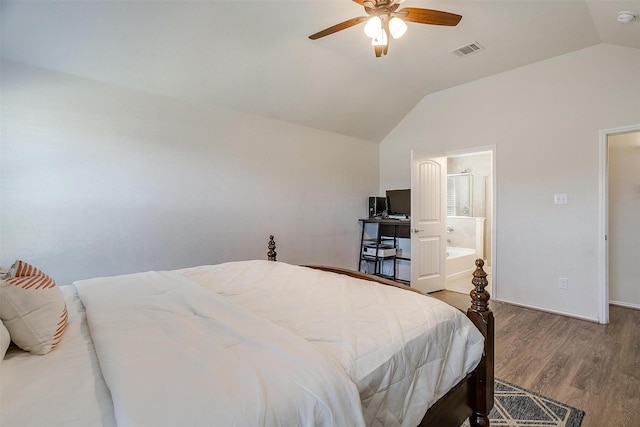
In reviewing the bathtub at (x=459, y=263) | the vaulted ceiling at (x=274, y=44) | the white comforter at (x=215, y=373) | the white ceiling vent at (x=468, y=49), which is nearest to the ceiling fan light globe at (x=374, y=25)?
the vaulted ceiling at (x=274, y=44)

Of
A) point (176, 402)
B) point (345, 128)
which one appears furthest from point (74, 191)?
point (345, 128)

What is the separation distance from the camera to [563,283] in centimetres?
330

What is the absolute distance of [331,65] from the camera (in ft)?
10.9

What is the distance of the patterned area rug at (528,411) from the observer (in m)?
1.66

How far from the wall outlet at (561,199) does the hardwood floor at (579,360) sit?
1238 mm

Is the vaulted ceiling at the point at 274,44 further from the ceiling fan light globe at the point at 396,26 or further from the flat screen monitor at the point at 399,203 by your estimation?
the flat screen monitor at the point at 399,203

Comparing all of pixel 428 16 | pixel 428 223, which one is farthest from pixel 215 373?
pixel 428 223

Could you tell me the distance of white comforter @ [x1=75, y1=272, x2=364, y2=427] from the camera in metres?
0.69

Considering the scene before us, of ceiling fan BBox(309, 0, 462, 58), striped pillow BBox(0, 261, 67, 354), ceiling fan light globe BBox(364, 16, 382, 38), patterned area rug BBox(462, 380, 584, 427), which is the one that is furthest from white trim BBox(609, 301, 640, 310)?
striped pillow BBox(0, 261, 67, 354)

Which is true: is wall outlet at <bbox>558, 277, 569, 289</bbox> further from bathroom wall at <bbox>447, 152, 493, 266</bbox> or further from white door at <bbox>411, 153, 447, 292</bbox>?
bathroom wall at <bbox>447, 152, 493, 266</bbox>

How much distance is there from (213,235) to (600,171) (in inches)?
161

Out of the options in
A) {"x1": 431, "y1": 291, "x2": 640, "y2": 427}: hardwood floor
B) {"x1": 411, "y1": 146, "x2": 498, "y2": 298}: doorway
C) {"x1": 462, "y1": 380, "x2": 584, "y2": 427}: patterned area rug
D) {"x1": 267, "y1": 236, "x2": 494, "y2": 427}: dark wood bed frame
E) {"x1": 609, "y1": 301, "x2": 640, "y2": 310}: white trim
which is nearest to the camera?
{"x1": 267, "y1": 236, "x2": 494, "y2": 427}: dark wood bed frame

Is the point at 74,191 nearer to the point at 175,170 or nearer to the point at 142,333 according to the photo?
the point at 175,170

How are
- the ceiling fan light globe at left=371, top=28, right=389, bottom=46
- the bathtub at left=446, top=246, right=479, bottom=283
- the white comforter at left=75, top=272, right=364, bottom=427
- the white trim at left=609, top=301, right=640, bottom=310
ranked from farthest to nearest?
the bathtub at left=446, top=246, right=479, bottom=283
the white trim at left=609, top=301, right=640, bottom=310
the ceiling fan light globe at left=371, top=28, right=389, bottom=46
the white comforter at left=75, top=272, right=364, bottom=427
